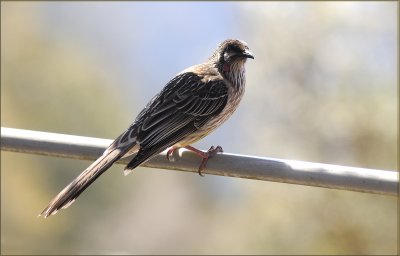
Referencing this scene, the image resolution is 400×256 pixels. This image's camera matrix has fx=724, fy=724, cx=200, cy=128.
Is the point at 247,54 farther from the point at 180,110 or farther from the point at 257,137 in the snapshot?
the point at 257,137

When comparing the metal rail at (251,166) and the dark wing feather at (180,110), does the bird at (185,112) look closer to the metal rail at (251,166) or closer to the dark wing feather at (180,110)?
the dark wing feather at (180,110)

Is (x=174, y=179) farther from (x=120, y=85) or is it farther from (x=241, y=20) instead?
(x=241, y=20)

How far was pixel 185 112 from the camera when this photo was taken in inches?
205

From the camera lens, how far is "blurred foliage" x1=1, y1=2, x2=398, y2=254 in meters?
8.73

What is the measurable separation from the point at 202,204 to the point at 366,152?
6.38 m

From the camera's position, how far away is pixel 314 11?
993cm

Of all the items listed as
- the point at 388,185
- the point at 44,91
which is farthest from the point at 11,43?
the point at 388,185

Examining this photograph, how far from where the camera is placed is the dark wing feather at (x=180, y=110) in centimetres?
482

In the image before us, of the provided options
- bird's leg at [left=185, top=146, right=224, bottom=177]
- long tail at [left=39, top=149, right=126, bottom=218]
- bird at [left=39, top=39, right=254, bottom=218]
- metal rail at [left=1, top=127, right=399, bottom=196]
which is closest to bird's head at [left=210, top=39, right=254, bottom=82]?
bird at [left=39, top=39, right=254, bottom=218]

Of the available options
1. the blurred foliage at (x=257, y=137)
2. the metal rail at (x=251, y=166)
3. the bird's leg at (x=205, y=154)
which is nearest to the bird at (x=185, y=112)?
the bird's leg at (x=205, y=154)

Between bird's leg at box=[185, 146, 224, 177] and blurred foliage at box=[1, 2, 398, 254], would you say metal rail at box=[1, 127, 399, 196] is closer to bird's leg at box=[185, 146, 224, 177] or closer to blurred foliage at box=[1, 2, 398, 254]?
bird's leg at box=[185, 146, 224, 177]

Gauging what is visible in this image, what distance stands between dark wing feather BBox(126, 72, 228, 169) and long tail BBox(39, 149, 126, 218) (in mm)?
411

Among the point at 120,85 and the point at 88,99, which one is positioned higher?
the point at 120,85

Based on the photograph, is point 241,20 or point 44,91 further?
point 44,91
